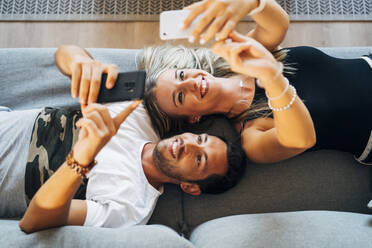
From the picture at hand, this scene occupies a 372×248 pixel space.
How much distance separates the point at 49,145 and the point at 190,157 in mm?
623

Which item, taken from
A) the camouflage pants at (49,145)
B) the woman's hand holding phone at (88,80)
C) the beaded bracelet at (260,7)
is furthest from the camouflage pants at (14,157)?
the beaded bracelet at (260,7)

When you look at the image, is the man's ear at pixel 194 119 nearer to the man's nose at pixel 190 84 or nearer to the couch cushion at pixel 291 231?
the man's nose at pixel 190 84

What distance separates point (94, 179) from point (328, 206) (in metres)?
1.05

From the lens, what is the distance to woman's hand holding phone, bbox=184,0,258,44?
35.6 inches

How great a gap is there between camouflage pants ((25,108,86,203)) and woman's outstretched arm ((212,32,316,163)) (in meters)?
0.78

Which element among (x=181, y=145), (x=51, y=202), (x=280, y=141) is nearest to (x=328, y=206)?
(x=280, y=141)

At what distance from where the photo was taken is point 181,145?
126 cm

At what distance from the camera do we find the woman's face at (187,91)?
4.28 ft

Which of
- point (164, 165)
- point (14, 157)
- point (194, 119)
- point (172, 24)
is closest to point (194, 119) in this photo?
point (194, 119)

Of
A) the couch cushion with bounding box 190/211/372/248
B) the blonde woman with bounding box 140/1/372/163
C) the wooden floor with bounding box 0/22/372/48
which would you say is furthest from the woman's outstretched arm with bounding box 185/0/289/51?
the wooden floor with bounding box 0/22/372/48

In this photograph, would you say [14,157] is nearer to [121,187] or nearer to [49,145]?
[49,145]

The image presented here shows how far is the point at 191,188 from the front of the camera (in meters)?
1.32

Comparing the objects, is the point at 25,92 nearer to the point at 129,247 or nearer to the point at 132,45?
the point at 132,45

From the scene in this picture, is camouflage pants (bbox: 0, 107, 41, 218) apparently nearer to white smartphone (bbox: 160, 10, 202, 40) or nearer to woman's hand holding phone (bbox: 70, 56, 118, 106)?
woman's hand holding phone (bbox: 70, 56, 118, 106)
